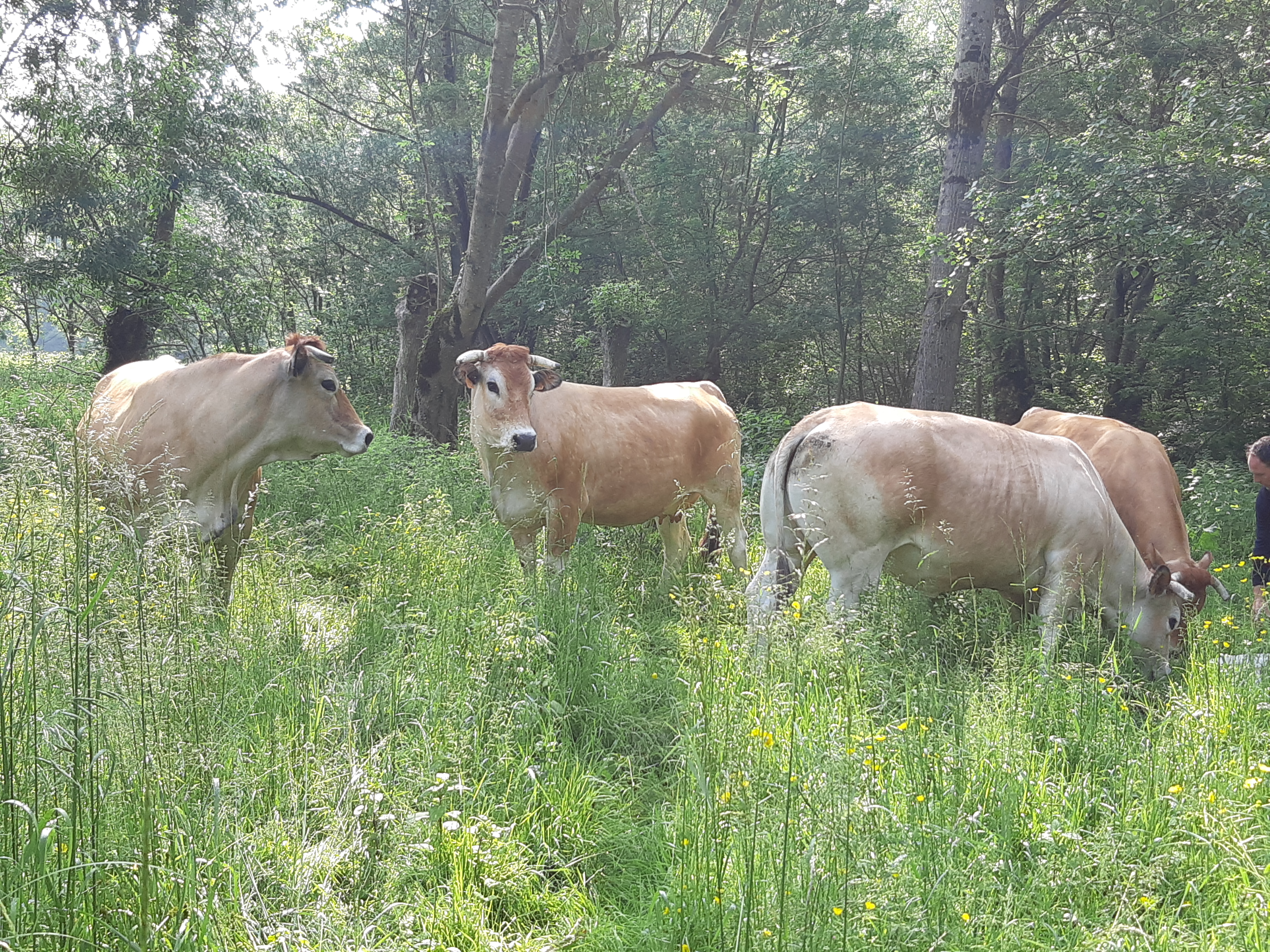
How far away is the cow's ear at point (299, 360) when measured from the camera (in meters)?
4.93

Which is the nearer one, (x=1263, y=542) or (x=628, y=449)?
(x=1263, y=542)

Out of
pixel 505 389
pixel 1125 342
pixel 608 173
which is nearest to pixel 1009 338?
pixel 1125 342

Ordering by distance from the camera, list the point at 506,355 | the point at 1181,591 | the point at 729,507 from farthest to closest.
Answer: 1. the point at 729,507
2. the point at 506,355
3. the point at 1181,591

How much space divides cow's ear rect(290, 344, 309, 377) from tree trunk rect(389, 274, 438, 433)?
617cm

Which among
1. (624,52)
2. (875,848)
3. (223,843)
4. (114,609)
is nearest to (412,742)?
(223,843)

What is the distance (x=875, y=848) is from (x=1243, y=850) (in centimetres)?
87

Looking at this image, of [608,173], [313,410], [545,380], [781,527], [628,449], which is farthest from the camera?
[608,173]

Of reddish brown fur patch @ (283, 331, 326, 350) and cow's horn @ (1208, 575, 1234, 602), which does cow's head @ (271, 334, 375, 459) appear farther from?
cow's horn @ (1208, 575, 1234, 602)

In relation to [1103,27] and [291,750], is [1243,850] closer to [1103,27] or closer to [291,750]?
[291,750]

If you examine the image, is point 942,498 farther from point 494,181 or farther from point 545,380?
point 494,181

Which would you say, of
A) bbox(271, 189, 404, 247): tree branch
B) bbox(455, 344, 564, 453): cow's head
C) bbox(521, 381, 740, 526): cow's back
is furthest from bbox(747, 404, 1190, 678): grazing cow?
bbox(271, 189, 404, 247): tree branch

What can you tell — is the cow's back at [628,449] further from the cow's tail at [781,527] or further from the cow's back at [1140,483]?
the cow's back at [1140,483]

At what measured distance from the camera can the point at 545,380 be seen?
571 cm

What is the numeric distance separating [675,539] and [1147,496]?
3.43 m
